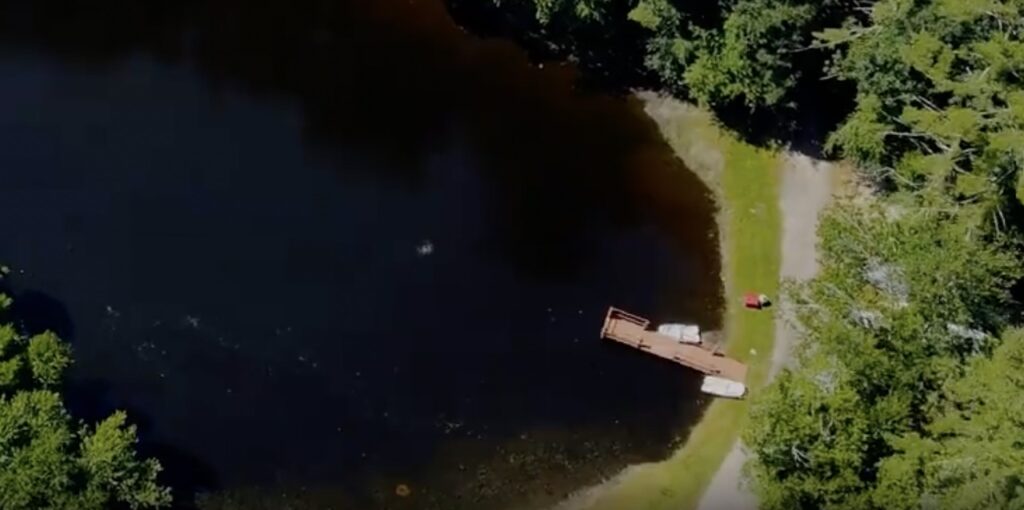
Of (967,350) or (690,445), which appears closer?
(967,350)

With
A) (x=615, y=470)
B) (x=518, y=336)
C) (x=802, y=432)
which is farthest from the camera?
(x=518, y=336)

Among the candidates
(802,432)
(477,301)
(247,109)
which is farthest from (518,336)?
(247,109)

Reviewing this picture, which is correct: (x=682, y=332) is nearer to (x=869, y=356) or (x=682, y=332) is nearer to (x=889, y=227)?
(x=889, y=227)

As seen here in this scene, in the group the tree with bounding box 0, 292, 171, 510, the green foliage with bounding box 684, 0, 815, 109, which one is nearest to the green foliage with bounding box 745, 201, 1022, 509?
the green foliage with bounding box 684, 0, 815, 109

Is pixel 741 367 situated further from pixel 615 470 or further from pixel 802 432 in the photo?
pixel 802 432

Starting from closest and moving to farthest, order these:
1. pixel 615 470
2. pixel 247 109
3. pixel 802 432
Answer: pixel 802 432 < pixel 615 470 < pixel 247 109

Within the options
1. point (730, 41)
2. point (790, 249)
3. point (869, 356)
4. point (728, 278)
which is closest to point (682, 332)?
point (728, 278)
